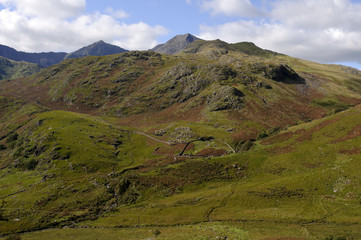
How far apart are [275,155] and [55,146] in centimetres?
10791

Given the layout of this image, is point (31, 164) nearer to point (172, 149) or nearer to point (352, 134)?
point (172, 149)

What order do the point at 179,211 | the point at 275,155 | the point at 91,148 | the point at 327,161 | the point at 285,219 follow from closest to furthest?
the point at 285,219 → the point at 179,211 → the point at 327,161 → the point at 275,155 → the point at 91,148

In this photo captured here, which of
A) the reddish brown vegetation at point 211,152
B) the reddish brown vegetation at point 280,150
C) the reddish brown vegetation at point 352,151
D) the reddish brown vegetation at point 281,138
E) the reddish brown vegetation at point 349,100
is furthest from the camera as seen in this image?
the reddish brown vegetation at point 349,100

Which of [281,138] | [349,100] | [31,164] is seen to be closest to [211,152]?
[281,138]

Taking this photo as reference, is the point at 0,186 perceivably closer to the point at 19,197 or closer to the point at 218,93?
the point at 19,197

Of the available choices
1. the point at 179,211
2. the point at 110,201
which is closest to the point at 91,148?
the point at 110,201

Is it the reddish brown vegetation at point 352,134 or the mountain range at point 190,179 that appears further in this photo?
the reddish brown vegetation at point 352,134

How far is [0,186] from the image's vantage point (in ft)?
314

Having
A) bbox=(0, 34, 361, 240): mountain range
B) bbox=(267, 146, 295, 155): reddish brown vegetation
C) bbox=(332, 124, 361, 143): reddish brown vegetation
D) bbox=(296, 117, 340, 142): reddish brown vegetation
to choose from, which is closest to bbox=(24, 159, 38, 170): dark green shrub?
bbox=(0, 34, 361, 240): mountain range

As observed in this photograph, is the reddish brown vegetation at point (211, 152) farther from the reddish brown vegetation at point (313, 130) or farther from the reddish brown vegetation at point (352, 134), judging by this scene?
the reddish brown vegetation at point (352, 134)

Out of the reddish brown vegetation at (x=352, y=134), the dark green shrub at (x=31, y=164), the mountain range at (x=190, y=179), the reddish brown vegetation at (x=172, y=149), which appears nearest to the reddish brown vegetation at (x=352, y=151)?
the mountain range at (x=190, y=179)

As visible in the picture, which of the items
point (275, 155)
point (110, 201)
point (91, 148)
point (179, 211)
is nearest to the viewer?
point (179, 211)

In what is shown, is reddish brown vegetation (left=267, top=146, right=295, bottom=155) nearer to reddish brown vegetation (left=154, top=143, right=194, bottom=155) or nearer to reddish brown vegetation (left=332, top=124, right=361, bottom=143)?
reddish brown vegetation (left=332, top=124, right=361, bottom=143)

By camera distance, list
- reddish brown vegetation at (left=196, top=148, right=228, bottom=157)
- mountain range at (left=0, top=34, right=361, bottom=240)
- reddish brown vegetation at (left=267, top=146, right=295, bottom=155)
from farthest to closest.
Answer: reddish brown vegetation at (left=196, top=148, right=228, bottom=157) < reddish brown vegetation at (left=267, top=146, right=295, bottom=155) < mountain range at (left=0, top=34, right=361, bottom=240)
